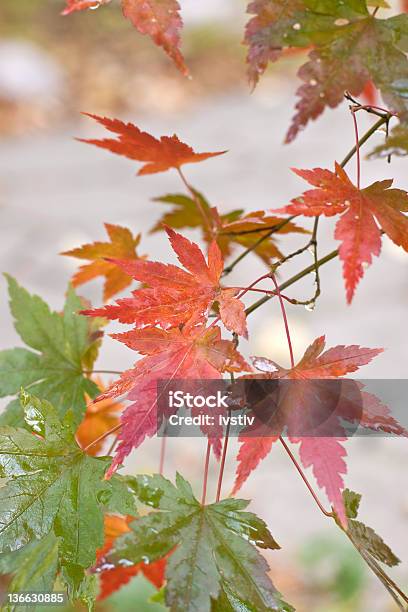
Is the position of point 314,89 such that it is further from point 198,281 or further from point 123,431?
point 123,431

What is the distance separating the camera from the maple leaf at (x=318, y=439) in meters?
0.60

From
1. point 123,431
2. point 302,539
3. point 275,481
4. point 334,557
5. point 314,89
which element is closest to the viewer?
point 123,431

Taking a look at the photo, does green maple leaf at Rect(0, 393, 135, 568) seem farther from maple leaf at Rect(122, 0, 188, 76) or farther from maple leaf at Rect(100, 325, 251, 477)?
maple leaf at Rect(122, 0, 188, 76)

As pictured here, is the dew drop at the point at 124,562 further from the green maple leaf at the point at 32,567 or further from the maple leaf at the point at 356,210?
the maple leaf at the point at 356,210

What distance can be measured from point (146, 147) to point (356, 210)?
0.26 meters

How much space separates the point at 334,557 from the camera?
6.93 feet

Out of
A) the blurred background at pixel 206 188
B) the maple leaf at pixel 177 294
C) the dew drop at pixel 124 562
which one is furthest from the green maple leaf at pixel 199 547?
the blurred background at pixel 206 188

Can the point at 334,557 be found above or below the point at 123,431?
above

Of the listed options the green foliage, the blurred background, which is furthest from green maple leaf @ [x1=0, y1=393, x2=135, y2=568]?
the blurred background

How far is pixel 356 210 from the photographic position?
64 cm

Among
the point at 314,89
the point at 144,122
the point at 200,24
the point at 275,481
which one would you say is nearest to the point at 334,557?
the point at 275,481

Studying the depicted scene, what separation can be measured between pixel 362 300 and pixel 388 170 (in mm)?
803

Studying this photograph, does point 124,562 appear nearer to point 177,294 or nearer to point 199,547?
point 199,547

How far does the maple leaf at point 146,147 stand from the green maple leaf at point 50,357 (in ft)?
0.56
